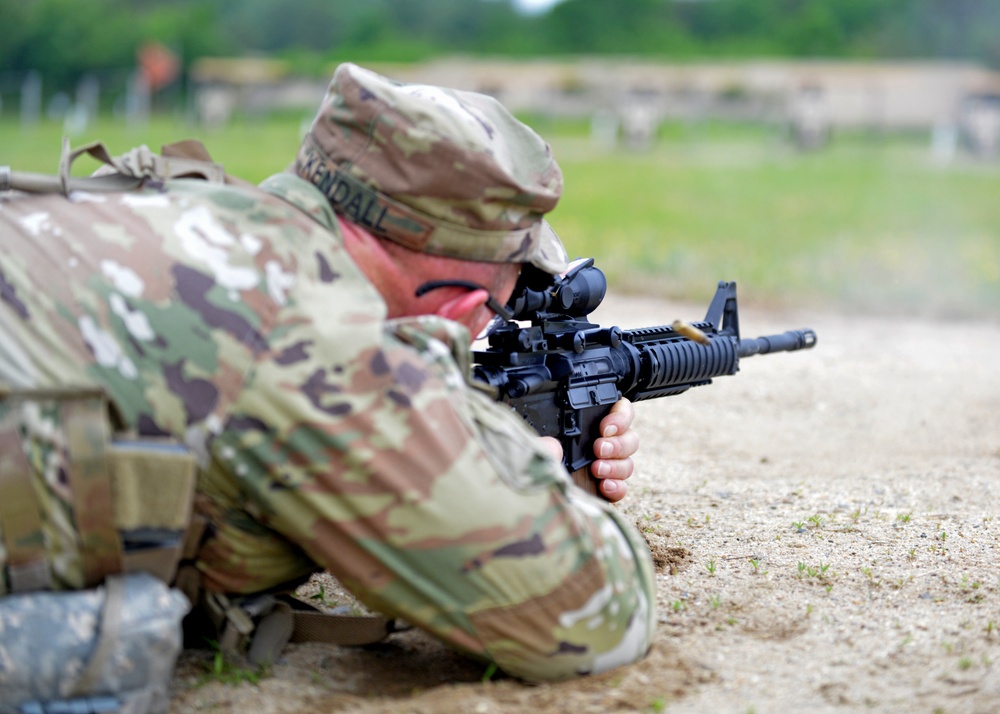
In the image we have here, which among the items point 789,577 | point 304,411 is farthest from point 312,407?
point 789,577

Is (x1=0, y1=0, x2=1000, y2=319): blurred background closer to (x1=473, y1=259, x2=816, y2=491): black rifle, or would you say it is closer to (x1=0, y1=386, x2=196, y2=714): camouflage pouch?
(x1=473, y1=259, x2=816, y2=491): black rifle

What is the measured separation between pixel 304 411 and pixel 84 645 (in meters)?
0.60

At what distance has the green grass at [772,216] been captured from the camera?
948cm

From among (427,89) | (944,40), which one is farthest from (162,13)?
(427,89)

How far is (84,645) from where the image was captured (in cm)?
222

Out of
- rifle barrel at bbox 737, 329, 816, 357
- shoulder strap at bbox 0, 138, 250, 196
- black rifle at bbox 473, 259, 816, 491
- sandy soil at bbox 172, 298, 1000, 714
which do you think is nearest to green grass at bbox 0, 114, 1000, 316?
sandy soil at bbox 172, 298, 1000, 714

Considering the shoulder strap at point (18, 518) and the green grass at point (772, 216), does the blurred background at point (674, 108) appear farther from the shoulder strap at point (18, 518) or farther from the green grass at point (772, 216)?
the shoulder strap at point (18, 518)

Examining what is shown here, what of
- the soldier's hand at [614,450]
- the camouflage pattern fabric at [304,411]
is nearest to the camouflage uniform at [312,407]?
the camouflage pattern fabric at [304,411]

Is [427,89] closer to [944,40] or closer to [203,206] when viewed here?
[203,206]

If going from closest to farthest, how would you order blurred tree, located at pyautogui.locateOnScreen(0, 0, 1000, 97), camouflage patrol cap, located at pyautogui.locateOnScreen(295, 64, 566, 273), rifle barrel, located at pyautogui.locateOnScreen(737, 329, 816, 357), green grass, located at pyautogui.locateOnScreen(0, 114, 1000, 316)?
1. camouflage patrol cap, located at pyautogui.locateOnScreen(295, 64, 566, 273)
2. rifle barrel, located at pyautogui.locateOnScreen(737, 329, 816, 357)
3. green grass, located at pyautogui.locateOnScreen(0, 114, 1000, 316)
4. blurred tree, located at pyautogui.locateOnScreen(0, 0, 1000, 97)

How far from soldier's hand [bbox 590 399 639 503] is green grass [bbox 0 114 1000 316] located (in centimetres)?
525

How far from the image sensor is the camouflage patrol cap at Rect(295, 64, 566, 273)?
2.49 metres

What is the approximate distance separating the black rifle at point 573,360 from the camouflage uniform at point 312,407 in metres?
0.78

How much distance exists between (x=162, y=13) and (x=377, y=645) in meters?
63.7
